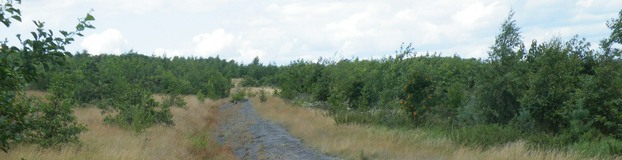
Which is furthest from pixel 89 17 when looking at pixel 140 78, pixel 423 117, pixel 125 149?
pixel 140 78

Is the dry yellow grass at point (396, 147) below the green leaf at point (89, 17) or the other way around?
below

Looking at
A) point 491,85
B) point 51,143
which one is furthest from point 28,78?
point 491,85

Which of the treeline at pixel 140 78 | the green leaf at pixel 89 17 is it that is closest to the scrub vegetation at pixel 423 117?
the green leaf at pixel 89 17

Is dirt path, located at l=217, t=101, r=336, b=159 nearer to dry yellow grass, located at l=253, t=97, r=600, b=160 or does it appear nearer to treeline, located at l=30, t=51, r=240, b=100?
dry yellow grass, located at l=253, t=97, r=600, b=160

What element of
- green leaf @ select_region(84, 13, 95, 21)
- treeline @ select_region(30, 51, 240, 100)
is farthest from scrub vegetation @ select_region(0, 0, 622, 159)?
treeline @ select_region(30, 51, 240, 100)

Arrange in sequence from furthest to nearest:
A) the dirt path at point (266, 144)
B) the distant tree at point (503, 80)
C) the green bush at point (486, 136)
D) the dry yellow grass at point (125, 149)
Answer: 1. the distant tree at point (503, 80)
2. the dirt path at point (266, 144)
3. the green bush at point (486, 136)
4. the dry yellow grass at point (125, 149)

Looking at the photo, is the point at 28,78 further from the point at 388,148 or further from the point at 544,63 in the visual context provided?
the point at 544,63

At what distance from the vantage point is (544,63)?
67.4 ft

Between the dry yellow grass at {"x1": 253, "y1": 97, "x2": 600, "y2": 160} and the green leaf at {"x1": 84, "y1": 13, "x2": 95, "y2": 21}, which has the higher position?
the green leaf at {"x1": 84, "y1": 13, "x2": 95, "y2": 21}

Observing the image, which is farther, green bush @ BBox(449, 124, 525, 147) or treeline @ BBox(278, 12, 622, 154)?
treeline @ BBox(278, 12, 622, 154)

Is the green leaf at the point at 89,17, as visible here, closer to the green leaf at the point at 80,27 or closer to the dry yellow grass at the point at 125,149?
the green leaf at the point at 80,27

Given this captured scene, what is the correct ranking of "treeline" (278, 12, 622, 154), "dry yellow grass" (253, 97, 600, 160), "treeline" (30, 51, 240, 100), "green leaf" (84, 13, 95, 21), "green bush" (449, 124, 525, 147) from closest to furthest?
"green leaf" (84, 13, 95, 21) < "dry yellow grass" (253, 97, 600, 160) < "green bush" (449, 124, 525, 147) < "treeline" (278, 12, 622, 154) < "treeline" (30, 51, 240, 100)

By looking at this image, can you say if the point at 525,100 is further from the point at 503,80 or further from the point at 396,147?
the point at 396,147

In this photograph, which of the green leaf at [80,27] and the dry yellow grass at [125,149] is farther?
the dry yellow grass at [125,149]
